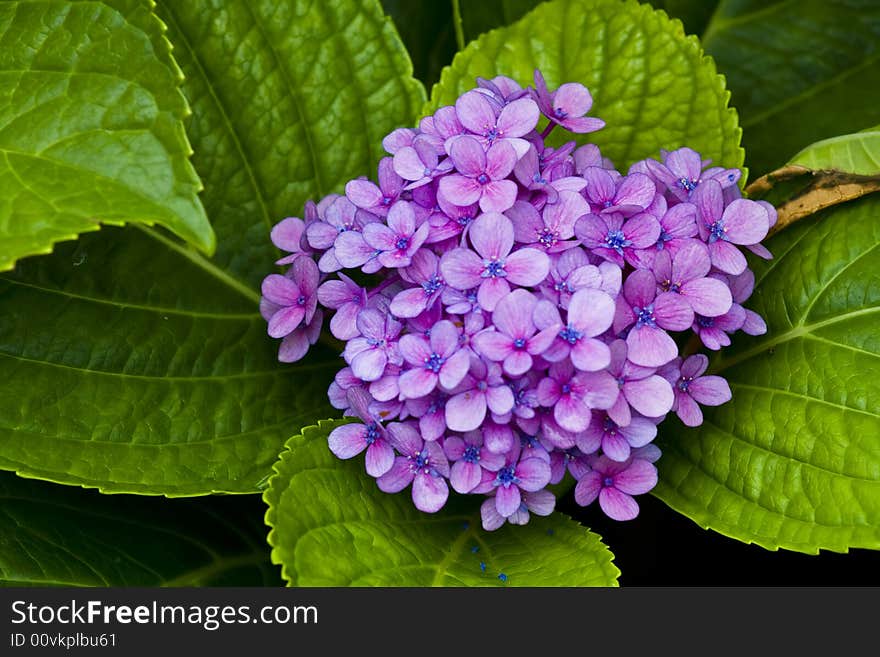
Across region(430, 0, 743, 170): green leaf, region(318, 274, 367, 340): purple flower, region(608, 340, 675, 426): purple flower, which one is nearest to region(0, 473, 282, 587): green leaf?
region(318, 274, 367, 340): purple flower

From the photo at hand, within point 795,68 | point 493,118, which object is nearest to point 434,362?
point 493,118

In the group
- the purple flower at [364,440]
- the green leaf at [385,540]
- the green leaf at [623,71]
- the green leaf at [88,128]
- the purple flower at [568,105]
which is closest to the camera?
the green leaf at [88,128]

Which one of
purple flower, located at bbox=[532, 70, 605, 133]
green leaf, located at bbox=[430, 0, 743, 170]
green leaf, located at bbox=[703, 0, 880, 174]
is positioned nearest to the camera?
purple flower, located at bbox=[532, 70, 605, 133]

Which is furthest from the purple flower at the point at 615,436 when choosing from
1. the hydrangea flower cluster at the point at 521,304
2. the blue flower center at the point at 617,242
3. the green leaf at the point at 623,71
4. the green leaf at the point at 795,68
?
the green leaf at the point at 795,68

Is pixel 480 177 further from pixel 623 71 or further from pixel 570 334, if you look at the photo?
pixel 623 71

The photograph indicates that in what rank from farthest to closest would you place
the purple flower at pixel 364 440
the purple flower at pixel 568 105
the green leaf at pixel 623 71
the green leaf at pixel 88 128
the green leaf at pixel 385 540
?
1. the green leaf at pixel 623 71
2. the purple flower at pixel 568 105
3. the purple flower at pixel 364 440
4. the green leaf at pixel 385 540
5. the green leaf at pixel 88 128

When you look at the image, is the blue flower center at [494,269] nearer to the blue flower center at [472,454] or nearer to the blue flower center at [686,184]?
the blue flower center at [472,454]

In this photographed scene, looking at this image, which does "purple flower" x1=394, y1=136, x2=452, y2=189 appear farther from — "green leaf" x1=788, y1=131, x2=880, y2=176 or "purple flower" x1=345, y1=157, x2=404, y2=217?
"green leaf" x1=788, y1=131, x2=880, y2=176
